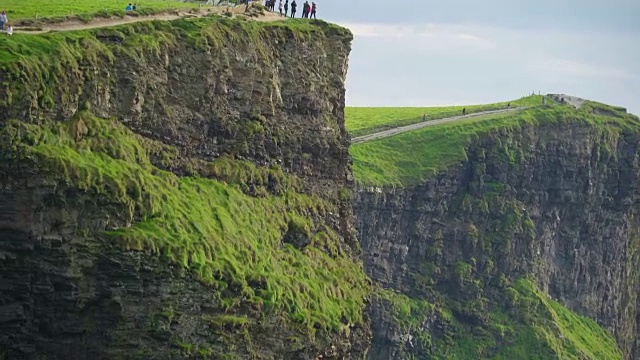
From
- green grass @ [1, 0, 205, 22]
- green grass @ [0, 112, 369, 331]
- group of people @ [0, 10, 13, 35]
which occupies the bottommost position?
green grass @ [0, 112, 369, 331]

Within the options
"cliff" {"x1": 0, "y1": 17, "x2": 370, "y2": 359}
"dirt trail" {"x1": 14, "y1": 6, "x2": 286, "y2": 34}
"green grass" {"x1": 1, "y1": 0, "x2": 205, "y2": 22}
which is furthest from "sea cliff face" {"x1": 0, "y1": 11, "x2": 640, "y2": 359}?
"green grass" {"x1": 1, "y1": 0, "x2": 205, "y2": 22}

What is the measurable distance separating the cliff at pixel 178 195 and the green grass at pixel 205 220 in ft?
0.48

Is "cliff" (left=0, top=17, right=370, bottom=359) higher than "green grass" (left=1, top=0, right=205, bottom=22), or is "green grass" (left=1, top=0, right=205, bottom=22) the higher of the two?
"green grass" (left=1, top=0, right=205, bottom=22)

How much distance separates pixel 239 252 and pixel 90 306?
1592 cm

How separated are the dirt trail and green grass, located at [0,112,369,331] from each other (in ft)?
30.3

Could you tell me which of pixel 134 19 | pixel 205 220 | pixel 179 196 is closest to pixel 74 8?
pixel 134 19

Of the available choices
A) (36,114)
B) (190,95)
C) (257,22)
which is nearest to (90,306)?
(36,114)

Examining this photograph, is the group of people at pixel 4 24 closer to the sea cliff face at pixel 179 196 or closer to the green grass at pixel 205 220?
the sea cliff face at pixel 179 196

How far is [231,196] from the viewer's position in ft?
537

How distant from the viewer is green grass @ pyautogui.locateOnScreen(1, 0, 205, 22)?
532ft

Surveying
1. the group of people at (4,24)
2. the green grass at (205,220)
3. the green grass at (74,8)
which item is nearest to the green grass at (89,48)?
the green grass at (205,220)

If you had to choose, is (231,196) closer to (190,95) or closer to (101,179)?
(190,95)

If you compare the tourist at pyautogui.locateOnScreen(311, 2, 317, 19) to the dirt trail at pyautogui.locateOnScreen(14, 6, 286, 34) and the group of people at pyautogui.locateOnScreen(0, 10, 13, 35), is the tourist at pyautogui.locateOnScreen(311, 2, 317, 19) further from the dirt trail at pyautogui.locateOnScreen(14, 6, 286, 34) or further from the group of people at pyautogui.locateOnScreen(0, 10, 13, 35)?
the group of people at pyautogui.locateOnScreen(0, 10, 13, 35)

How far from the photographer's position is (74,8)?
17088 centimetres
